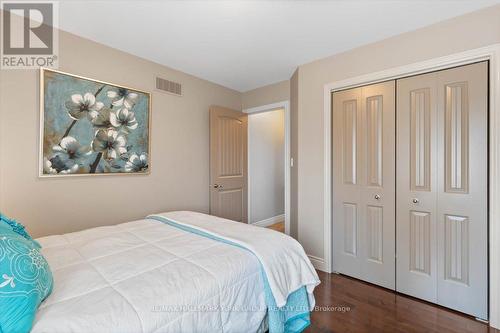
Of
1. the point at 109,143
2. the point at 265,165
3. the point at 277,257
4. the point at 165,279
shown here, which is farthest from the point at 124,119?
the point at 265,165

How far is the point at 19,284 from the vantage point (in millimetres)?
810

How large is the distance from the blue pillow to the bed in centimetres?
5

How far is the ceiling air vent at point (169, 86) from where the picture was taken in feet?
9.65

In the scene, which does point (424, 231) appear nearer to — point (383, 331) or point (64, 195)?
point (383, 331)

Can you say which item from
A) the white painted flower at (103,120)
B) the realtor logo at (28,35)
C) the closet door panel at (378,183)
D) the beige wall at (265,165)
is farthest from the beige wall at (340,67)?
the realtor logo at (28,35)

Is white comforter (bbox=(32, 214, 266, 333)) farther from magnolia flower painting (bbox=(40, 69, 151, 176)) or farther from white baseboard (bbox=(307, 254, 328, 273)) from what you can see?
white baseboard (bbox=(307, 254, 328, 273))

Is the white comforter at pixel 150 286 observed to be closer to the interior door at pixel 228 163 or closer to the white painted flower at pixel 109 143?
the white painted flower at pixel 109 143

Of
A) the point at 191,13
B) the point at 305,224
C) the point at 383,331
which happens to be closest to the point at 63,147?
the point at 191,13

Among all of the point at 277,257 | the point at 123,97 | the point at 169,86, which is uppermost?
the point at 169,86

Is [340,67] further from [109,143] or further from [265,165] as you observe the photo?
[109,143]

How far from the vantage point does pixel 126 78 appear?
2.66m

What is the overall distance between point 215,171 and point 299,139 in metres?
1.32

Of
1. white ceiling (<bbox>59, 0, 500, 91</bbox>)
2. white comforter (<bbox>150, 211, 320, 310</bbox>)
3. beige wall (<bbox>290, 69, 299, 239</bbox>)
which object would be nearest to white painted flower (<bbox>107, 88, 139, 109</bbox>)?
white ceiling (<bbox>59, 0, 500, 91</bbox>)

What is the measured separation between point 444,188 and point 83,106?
345cm
